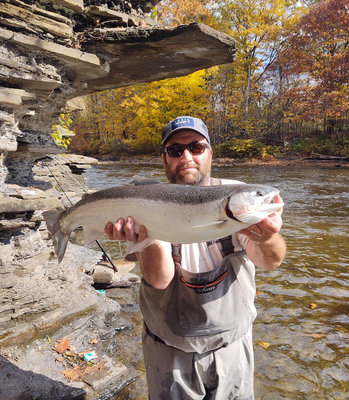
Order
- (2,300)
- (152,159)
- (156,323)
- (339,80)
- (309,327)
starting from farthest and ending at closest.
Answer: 1. (152,159)
2. (339,80)
3. (309,327)
4. (2,300)
5. (156,323)

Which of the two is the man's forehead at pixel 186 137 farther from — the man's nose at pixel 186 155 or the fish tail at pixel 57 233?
Result: the fish tail at pixel 57 233

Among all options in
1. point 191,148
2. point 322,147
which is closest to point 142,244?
point 191,148

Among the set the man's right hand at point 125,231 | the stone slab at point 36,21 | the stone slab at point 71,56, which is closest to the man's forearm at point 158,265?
the man's right hand at point 125,231

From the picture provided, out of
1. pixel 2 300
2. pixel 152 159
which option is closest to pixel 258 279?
pixel 2 300

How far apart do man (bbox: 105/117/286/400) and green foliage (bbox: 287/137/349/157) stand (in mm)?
26126

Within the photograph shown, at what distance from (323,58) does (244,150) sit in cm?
1132

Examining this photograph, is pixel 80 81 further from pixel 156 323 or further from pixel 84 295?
pixel 156 323

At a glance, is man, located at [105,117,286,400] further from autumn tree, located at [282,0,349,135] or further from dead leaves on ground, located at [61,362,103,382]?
autumn tree, located at [282,0,349,135]

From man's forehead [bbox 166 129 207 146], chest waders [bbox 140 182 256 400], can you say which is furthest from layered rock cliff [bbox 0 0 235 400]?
man's forehead [bbox 166 129 207 146]

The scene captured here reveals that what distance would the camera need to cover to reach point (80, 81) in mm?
4348

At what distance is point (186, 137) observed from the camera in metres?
2.59

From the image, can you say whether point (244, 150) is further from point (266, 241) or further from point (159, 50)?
point (266, 241)

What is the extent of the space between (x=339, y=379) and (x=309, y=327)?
0.99 m

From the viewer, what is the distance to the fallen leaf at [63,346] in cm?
330
